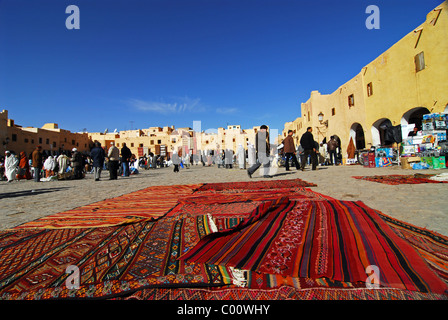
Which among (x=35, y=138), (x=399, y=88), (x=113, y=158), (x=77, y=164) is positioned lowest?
(x=77, y=164)

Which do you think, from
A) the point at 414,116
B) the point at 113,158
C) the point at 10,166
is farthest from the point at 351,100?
the point at 10,166

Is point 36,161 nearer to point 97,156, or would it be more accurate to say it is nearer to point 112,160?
point 97,156

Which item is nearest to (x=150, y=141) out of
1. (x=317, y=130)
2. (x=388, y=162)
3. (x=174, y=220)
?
(x=317, y=130)

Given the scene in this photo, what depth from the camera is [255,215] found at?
2.37m

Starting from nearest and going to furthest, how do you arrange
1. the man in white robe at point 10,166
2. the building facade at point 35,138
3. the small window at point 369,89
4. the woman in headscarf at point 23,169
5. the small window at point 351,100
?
the man in white robe at point 10,166, the small window at point 369,89, the woman in headscarf at point 23,169, the small window at point 351,100, the building facade at point 35,138

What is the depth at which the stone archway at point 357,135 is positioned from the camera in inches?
647

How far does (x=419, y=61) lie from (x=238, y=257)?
13.0 m

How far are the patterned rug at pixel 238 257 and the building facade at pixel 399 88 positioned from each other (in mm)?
10564

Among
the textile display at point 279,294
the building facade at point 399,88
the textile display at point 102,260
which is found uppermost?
the building facade at point 399,88

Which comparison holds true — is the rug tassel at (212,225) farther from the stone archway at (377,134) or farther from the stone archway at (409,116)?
the stone archway at (377,134)

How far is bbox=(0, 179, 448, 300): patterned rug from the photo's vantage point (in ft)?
3.89

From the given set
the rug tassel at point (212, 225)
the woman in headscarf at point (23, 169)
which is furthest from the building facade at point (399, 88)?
the woman in headscarf at point (23, 169)

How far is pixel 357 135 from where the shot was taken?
16.9 metres

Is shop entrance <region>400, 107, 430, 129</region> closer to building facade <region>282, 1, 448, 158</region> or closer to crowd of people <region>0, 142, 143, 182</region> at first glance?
building facade <region>282, 1, 448, 158</region>
